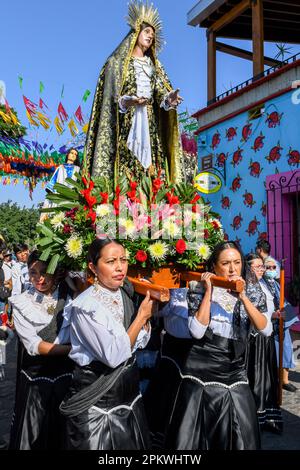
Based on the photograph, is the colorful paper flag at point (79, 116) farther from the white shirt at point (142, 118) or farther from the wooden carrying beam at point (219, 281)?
the wooden carrying beam at point (219, 281)

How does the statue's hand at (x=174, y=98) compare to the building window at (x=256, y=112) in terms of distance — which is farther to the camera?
the building window at (x=256, y=112)

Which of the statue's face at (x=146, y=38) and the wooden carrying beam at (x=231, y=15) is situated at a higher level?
the wooden carrying beam at (x=231, y=15)

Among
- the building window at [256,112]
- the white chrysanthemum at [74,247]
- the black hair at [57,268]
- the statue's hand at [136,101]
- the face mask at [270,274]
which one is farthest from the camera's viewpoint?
the building window at [256,112]

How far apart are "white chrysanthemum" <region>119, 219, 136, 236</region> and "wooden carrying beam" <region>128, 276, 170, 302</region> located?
29cm

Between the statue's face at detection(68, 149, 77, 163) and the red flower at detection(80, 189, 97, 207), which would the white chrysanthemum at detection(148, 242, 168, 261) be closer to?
the red flower at detection(80, 189, 97, 207)

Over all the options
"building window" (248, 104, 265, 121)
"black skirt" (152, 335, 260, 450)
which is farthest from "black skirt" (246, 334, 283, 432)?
"building window" (248, 104, 265, 121)

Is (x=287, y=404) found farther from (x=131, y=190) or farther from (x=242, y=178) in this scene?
(x=242, y=178)

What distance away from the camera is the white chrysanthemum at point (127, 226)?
112 inches

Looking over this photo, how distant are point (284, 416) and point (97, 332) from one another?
3284mm

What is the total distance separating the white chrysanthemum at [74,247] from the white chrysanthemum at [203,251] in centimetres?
78

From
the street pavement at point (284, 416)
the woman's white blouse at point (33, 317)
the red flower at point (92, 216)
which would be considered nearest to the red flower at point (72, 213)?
the red flower at point (92, 216)

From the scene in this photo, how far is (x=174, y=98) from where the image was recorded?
4.31m

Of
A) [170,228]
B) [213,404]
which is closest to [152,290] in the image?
[170,228]

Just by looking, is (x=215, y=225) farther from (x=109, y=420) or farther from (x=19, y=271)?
(x=19, y=271)
